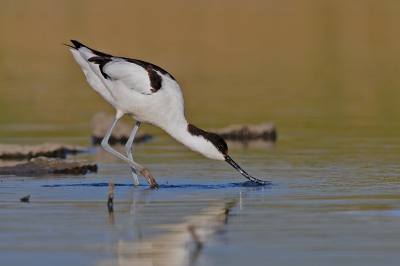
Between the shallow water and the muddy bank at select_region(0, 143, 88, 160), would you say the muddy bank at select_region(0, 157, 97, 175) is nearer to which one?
the shallow water

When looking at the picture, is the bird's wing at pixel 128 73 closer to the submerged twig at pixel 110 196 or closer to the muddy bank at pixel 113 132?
the submerged twig at pixel 110 196

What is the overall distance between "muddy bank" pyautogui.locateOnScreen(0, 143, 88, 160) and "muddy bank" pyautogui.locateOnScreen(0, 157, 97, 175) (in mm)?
1417

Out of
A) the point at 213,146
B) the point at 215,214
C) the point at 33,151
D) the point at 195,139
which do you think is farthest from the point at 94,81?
the point at 215,214

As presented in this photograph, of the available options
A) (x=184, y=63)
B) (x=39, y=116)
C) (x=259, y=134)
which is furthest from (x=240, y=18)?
(x=259, y=134)

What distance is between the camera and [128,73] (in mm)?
9836

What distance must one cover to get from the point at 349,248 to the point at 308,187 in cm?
281

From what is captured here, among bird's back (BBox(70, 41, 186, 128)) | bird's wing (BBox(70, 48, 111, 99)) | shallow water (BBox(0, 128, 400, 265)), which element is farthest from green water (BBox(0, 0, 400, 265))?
bird's wing (BBox(70, 48, 111, 99))

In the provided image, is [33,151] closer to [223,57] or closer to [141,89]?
[141,89]

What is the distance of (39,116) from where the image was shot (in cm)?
1650

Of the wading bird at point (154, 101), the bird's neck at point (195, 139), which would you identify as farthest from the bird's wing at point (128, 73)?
the bird's neck at point (195, 139)

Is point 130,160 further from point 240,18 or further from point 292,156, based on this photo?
point 240,18

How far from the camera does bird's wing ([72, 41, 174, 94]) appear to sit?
9.73 metres

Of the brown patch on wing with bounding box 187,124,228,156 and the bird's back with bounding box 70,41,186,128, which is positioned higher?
the bird's back with bounding box 70,41,186,128

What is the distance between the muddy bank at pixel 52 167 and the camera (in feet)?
33.4
